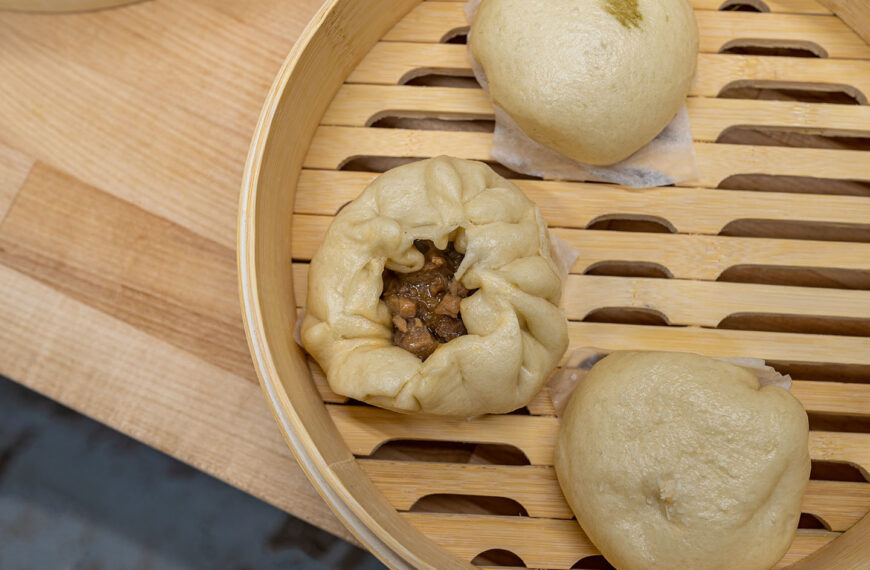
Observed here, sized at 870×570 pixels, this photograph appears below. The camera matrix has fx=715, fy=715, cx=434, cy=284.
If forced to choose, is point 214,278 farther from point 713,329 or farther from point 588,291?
point 713,329

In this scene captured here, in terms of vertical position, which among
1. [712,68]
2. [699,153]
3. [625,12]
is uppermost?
[625,12]

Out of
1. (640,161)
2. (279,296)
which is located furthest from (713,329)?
(279,296)

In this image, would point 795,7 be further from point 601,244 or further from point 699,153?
point 601,244

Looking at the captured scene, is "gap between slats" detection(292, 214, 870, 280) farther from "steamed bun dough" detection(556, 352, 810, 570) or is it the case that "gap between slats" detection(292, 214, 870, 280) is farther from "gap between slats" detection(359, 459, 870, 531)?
"gap between slats" detection(359, 459, 870, 531)

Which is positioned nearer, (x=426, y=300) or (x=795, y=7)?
(x=426, y=300)

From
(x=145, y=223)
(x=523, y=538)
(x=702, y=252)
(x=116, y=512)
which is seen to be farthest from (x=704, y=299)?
(x=116, y=512)

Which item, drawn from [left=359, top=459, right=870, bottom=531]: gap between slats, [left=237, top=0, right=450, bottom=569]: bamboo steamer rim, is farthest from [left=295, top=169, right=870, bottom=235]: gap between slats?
[left=359, top=459, right=870, bottom=531]: gap between slats

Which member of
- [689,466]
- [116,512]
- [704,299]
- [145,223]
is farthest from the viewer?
[116,512]
